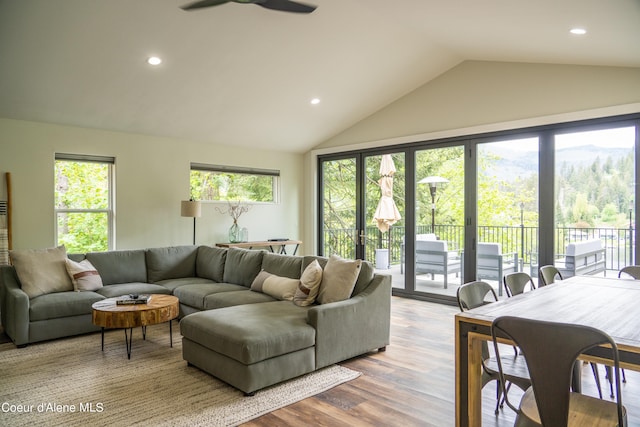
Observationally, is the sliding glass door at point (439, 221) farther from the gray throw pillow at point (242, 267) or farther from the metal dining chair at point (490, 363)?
the metal dining chair at point (490, 363)

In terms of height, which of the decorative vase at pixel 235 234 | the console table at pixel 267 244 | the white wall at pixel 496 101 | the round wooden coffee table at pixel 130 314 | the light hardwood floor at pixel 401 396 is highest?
the white wall at pixel 496 101

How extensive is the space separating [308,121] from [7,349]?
481 cm

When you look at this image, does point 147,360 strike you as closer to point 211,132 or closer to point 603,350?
point 603,350

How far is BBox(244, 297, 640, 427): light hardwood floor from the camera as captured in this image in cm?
259

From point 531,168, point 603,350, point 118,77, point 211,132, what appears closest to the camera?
point 603,350

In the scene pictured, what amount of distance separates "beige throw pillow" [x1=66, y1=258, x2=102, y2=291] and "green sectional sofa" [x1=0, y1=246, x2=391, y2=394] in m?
0.06

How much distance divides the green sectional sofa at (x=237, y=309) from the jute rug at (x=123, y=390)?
0.39 feet

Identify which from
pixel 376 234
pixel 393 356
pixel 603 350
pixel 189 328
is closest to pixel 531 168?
pixel 376 234

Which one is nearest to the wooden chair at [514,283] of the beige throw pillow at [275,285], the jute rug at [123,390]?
the jute rug at [123,390]

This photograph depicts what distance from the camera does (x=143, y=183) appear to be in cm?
607

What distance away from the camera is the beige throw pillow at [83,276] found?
4.58 m

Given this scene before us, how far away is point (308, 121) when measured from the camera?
267 inches

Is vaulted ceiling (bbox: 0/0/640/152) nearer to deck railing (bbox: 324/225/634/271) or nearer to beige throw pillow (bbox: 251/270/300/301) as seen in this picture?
deck railing (bbox: 324/225/634/271)

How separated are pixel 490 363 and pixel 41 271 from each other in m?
4.41
